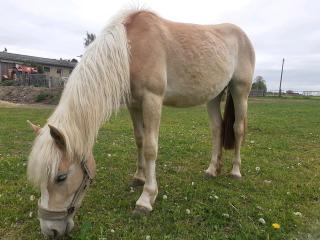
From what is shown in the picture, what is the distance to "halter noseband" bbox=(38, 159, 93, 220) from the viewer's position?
10.7ft

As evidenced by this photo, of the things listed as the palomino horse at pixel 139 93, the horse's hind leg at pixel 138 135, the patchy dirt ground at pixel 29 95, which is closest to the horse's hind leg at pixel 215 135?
the palomino horse at pixel 139 93

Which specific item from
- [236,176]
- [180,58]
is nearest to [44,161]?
[180,58]

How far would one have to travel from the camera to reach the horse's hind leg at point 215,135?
5.96 metres

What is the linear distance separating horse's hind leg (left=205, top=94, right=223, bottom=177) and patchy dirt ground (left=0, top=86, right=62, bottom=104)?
2450 cm

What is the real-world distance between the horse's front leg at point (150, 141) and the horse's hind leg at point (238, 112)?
6.52 feet

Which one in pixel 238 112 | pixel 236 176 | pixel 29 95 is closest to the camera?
pixel 236 176

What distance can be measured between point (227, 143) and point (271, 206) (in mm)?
1887

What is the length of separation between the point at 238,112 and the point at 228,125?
320 mm

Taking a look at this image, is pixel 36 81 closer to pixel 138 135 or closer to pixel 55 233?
pixel 138 135

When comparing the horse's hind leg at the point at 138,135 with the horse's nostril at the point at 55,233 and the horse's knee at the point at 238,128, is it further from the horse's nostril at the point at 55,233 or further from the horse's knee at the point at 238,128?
the horse's nostril at the point at 55,233

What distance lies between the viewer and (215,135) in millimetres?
6188

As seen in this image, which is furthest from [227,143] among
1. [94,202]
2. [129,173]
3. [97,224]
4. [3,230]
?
[3,230]

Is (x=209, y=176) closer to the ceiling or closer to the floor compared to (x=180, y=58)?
closer to the floor

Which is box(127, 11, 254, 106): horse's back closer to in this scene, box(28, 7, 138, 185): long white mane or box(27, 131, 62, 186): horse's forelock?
box(28, 7, 138, 185): long white mane
